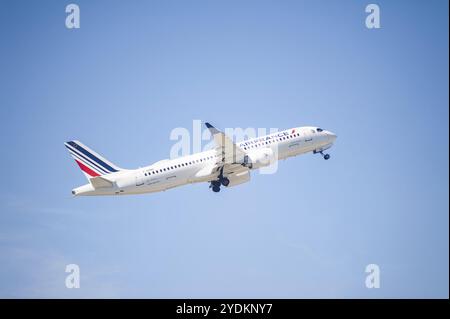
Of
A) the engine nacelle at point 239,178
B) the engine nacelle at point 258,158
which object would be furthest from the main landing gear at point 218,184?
the engine nacelle at point 258,158

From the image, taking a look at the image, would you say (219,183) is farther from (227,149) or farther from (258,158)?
(227,149)

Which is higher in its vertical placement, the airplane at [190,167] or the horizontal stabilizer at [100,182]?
the airplane at [190,167]

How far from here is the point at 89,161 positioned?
78562 millimetres

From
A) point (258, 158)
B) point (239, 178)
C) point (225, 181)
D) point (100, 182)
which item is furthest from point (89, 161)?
point (258, 158)

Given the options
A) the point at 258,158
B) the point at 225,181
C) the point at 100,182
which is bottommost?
the point at 100,182

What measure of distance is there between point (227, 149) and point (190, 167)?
4.47 m

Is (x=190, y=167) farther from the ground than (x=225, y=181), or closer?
farther from the ground

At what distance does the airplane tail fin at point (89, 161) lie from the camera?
78.2 m

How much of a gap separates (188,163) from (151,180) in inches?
189

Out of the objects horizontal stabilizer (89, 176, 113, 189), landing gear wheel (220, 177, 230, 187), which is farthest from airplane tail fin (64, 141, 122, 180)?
landing gear wheel (220, 177, 230, 187)

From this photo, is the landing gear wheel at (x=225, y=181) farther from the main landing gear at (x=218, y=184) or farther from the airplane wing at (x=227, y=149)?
the airplane wing at (x=227, y=149)

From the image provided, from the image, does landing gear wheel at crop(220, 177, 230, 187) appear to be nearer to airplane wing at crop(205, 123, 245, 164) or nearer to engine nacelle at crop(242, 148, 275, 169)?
engine nacelle at crop(242, 148, 275, 169)
